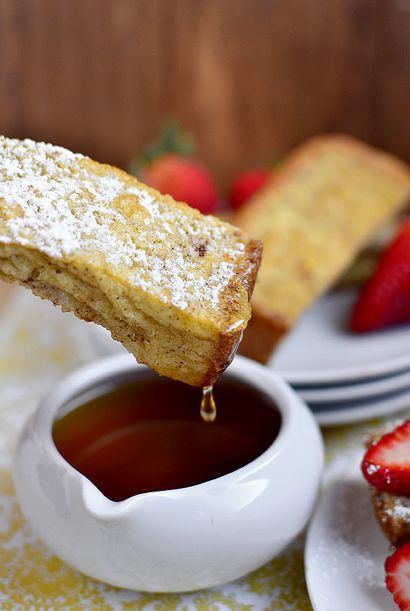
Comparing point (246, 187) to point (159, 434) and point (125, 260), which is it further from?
point (125, 260)

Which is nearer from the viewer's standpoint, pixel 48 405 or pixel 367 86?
pixel 48 405

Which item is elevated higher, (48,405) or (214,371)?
(214,371)

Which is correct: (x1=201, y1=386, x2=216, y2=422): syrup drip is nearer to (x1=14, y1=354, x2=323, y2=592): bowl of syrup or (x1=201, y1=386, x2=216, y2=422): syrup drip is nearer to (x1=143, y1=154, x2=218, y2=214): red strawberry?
(x1=14, y1=354, x2=323, y2=592): bowl of syrup

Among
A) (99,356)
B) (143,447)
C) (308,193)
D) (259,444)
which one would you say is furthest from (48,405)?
(308,193)

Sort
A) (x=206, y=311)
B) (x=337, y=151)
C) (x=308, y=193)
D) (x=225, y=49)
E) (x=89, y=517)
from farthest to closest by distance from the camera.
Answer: (x=225, y=49) → (x=337, y=151) → (x=308, y=193) → (x=89, y=517) → (x=206, y=311)

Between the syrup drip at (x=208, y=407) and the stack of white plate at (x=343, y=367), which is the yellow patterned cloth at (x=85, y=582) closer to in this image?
the stack of white plate at (x=343, y=367)

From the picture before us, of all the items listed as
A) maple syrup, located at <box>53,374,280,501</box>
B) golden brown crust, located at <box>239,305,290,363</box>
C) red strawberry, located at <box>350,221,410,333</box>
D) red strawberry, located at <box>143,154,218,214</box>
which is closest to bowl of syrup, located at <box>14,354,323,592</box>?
maple syrup, located at <box>53,374,280,501</box>

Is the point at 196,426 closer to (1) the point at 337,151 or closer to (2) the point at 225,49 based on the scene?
(1) the point at 337,151

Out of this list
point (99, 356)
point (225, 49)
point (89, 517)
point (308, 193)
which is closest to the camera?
point (89, 517)
